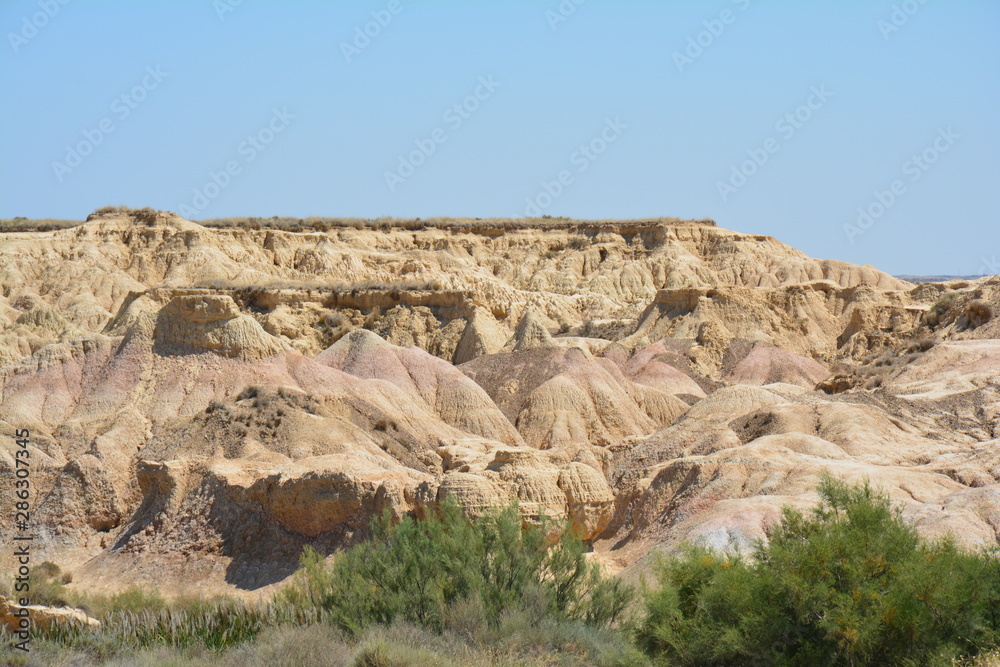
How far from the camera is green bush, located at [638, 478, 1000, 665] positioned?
46.1 ft

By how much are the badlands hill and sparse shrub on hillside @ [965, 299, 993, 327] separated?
0.74 ft

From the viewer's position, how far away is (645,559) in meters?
22.6

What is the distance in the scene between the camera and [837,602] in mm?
14234

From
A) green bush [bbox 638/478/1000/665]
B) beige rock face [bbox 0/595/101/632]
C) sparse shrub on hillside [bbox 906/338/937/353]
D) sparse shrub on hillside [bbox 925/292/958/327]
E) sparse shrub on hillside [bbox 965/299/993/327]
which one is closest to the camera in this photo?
green bush [bbox 638/478/1000/665]

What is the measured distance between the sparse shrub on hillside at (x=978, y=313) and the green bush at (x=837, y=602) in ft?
99.6

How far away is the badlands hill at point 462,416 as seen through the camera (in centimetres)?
2370

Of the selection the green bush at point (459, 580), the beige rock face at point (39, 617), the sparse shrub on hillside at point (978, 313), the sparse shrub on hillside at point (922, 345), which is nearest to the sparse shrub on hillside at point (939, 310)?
the sparse shrub on hillside at point (978, 313)

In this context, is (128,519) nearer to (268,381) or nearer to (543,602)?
(268,381)

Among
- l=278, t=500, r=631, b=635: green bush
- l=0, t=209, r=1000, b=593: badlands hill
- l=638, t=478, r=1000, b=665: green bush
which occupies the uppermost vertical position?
l=0, t=209, r=1000, b=593: badlands hill

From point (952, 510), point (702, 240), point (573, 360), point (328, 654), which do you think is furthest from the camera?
point (702, 240)

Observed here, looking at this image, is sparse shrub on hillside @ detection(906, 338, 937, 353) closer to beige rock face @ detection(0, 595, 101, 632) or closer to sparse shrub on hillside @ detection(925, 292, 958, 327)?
sparse shrub on hillside @ detection(925, 292, 958, 327)

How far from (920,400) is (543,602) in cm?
2004

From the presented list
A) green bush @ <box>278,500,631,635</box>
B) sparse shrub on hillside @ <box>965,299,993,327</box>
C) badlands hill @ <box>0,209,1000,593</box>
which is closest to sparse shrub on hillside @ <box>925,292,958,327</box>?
badlands hill @ <box>0,209,1000,593</box>

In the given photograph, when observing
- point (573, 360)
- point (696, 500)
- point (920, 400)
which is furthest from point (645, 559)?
point (573, 360)
